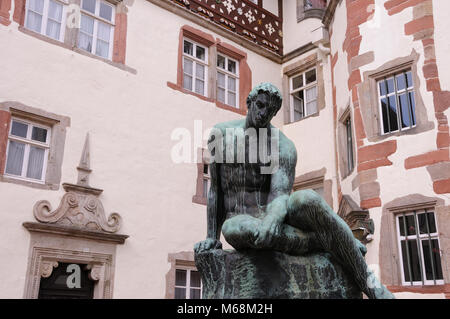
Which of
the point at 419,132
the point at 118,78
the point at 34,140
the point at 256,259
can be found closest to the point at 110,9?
the point at 118,78

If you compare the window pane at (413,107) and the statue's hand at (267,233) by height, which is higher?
the window pane at (413,107)

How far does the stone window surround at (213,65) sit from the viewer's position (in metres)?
10.6

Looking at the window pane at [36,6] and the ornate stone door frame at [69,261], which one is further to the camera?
the window pane at [36,6]

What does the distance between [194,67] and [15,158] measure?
14.9 feet

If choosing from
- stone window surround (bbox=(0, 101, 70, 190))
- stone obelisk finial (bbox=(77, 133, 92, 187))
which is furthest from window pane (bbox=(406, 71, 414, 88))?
stone window surround (bbox=(0, 101, 70, 190))

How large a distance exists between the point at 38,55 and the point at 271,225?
713cm

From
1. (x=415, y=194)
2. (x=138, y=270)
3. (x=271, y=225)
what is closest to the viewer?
(x=271, y=225)

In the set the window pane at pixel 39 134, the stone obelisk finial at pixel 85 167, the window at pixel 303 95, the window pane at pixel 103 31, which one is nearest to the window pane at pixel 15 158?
the window pane at pixel 39 134

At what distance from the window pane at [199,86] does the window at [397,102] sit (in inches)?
149

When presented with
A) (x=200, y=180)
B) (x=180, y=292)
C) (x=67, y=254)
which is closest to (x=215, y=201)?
(x=67, y=254)

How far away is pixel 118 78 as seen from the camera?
9.38m

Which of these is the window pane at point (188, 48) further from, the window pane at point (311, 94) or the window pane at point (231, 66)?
the window pane at point (311, 94)

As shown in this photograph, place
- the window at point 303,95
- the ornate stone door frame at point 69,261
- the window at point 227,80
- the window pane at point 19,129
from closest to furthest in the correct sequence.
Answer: the ornate stone door frame at point 69,261 → the window pane at point 19,129 → the window at point 227,80 → the window at point 303,95
